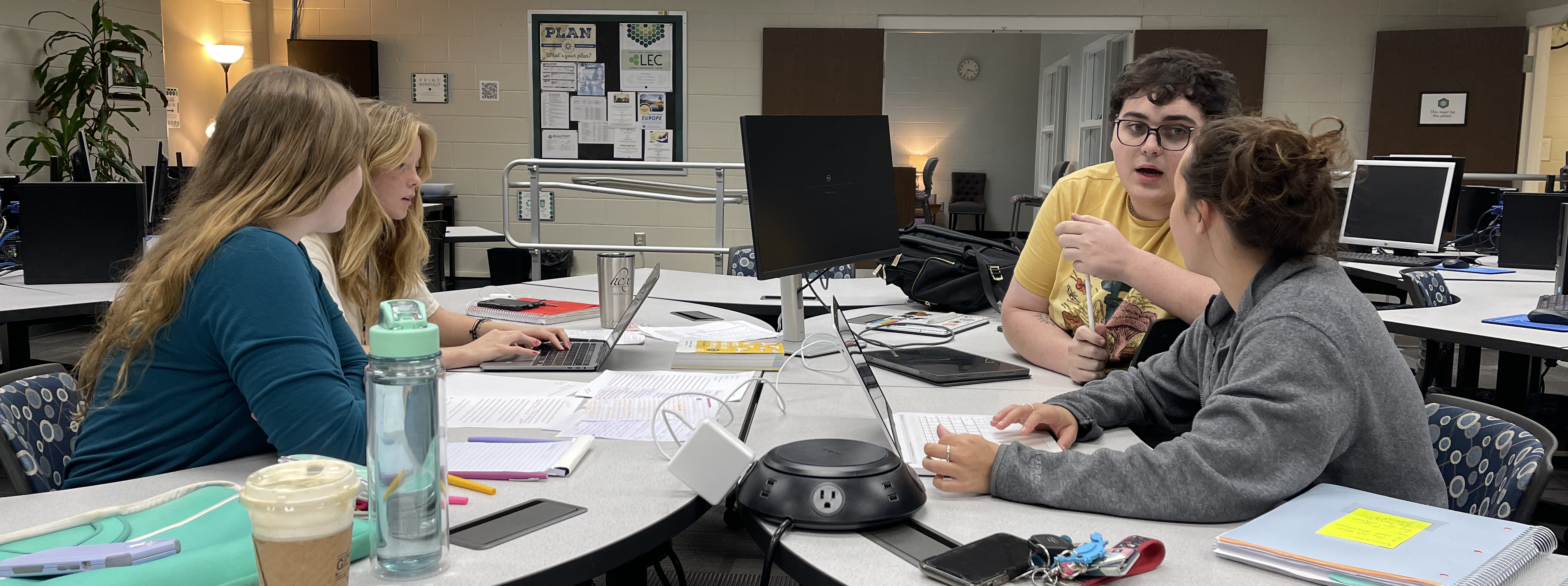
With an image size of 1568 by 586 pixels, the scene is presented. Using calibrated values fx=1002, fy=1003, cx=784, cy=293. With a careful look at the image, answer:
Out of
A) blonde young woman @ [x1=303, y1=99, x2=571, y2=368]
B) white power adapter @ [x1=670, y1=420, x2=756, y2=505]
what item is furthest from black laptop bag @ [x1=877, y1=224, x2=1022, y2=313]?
white power adapter @ [x1=670, y1=420, x2=756, y2=505]

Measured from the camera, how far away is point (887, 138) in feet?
6.50

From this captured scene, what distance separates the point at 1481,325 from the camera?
2357 millimetres

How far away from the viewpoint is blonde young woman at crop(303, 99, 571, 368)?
1752 mm

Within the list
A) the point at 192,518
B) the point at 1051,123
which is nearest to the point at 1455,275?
the point at 192,518

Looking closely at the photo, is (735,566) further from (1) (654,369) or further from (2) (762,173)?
(2) (762,173)

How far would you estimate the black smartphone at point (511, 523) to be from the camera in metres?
0.95

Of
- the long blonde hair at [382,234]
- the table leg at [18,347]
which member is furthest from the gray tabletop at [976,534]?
the table leg at [18,347]

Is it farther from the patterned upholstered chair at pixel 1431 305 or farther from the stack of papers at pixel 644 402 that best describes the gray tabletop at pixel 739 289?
the patterned upholstered chair at pixel 1431 305

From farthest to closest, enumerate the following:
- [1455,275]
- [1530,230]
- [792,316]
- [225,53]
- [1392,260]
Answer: [225,53], [1392,260], [1530,230], [1455,275], [792,316]

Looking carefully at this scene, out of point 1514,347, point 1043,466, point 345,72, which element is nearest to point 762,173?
point 1043,466

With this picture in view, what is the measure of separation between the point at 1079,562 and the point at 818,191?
3.49 ft

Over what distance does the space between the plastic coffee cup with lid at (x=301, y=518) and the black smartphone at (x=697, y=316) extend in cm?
169

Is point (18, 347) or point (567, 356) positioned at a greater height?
point (567, 356)

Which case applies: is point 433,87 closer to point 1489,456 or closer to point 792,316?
point 792,316
